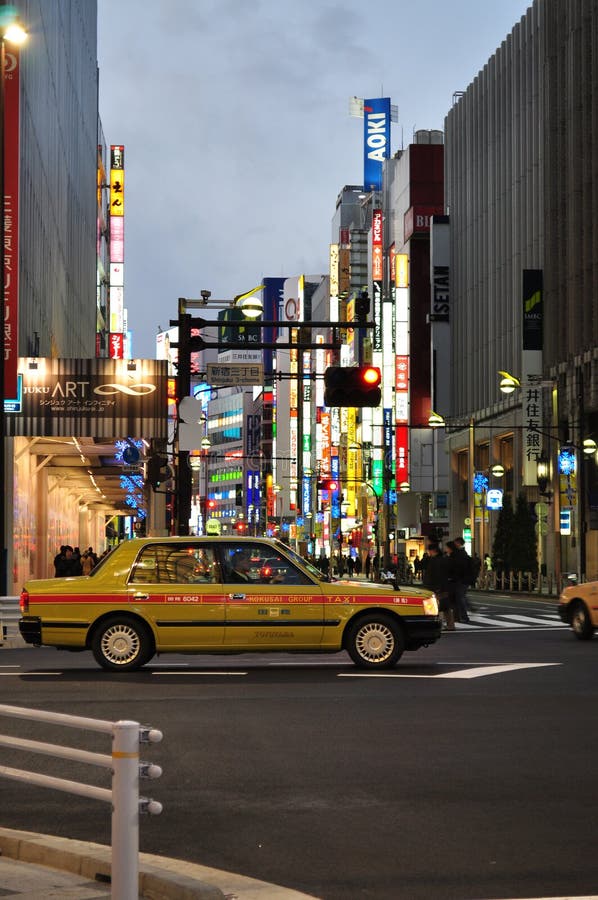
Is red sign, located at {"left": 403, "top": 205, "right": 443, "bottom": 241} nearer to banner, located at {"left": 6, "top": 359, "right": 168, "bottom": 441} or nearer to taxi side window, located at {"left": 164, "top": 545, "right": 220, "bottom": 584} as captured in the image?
banner, located at {"left": 6, "top": 359, "right": 168, "bottom": 441}

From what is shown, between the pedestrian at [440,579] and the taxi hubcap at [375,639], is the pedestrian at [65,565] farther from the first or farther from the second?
Result: the taxi hubcap at [375,639]

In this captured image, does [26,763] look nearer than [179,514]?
Yes

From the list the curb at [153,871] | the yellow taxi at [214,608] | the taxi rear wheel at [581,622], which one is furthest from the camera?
the taxi rear wheel at [581,622]

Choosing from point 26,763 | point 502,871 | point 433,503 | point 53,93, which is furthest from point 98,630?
point 433,503

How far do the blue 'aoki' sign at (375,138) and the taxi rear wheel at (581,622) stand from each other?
128m

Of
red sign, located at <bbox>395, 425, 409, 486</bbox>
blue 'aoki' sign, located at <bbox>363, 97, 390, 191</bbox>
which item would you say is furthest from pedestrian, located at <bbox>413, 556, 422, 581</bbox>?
blue 'aoki' sign, located at <bbox>363, 97, 390, 191</bbox>

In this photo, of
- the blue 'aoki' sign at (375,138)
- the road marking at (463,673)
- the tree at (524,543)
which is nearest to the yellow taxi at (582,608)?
the road marking at (463,673)

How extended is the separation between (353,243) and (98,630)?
122297 mm

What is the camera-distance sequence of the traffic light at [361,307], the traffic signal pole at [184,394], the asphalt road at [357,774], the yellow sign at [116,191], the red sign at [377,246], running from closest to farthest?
1. the asphalt road at [357,774]
2. the traffic signal pole at [184,394]
3. the traffic light at [361,307]
4. the yellow sign at [116,191]
5. the red sign at [377,246]

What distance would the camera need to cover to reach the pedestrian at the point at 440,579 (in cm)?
2653

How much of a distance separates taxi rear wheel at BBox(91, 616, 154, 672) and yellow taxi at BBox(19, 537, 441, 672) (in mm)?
12

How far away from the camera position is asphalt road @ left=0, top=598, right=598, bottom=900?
700 cm

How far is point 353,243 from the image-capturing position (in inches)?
5428

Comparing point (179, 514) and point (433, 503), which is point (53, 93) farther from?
point (433, 503)
